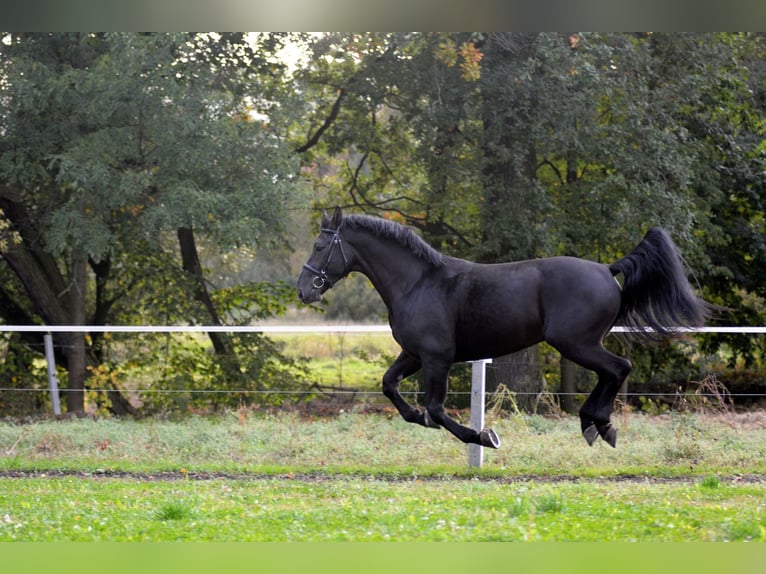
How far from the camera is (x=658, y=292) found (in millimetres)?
7105

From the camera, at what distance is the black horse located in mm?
7012

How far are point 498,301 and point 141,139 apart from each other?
842cm

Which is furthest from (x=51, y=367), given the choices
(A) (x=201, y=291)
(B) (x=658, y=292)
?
(B) (x=658, y=292)

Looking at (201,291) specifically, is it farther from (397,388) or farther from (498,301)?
(498,301)

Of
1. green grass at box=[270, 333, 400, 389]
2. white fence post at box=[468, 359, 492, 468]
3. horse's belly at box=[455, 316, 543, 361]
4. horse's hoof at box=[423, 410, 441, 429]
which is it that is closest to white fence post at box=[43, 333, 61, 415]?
green grass at box=[270, 333, 400, 389]

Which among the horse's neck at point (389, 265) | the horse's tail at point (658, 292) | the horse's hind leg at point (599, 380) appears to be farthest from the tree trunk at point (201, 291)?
the horse's tail at point (658, 292)

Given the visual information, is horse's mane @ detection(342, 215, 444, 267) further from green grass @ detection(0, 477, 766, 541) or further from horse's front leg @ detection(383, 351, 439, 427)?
green grass @ detection(0, 477, 766, 541)

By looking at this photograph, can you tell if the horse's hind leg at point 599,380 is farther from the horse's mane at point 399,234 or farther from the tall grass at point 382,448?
the tall grass at point 382,448

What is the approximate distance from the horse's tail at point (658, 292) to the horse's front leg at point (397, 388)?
69.3 inches

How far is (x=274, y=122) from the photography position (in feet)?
47.8

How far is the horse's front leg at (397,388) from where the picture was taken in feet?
24.8

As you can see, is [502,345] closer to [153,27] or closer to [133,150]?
[153,27]

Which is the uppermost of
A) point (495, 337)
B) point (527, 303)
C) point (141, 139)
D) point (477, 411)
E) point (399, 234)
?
point (141, 139)

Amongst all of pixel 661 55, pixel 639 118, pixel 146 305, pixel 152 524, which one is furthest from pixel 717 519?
pixel 146 305
